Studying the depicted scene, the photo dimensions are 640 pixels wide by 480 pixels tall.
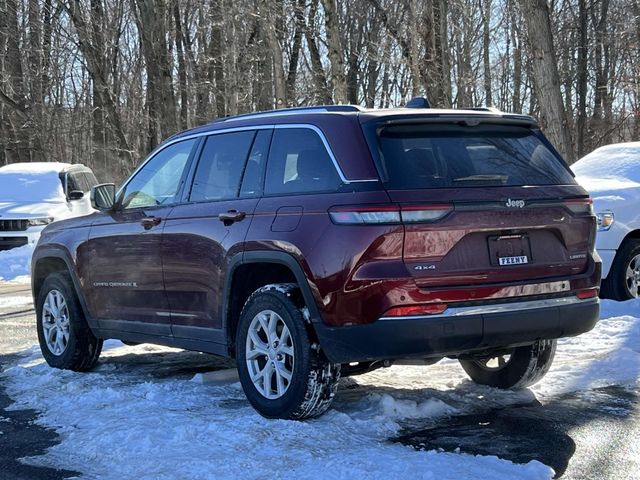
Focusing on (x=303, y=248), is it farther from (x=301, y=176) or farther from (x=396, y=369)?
(x=396, y=369)

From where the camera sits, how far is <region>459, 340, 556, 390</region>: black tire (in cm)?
615

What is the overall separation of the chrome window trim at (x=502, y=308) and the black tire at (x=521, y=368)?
0.64 metres

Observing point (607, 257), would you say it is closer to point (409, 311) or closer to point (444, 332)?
point (444, 332)

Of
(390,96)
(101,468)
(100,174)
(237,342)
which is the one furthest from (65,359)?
(390,96)

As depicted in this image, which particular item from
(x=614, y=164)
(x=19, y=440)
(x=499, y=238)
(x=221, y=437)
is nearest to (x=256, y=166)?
(x=499, y=238)

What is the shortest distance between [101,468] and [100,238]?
2808 millimetres

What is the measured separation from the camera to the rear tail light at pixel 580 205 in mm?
5529

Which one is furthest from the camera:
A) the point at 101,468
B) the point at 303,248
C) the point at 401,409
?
the point at 401,409

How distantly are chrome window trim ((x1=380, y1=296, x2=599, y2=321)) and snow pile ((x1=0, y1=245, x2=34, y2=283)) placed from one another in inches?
485

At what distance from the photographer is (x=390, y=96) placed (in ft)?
148

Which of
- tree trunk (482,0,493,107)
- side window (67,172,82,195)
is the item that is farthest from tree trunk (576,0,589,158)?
side window (67,172,82,195)

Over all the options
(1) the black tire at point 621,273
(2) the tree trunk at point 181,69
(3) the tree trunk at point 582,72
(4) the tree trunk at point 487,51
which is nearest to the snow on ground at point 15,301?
(1) the black tire at point 621,273

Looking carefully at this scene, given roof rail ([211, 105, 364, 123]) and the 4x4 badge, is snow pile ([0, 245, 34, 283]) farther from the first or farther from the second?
the 4x4 badge

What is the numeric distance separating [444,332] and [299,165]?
4.65 ft
